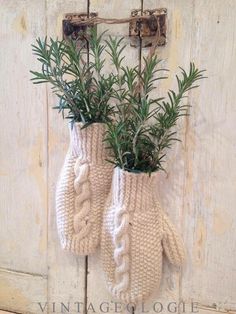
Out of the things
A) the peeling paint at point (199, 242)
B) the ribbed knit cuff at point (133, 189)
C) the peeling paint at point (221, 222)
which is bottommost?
the peeling paint at point (199, 242)

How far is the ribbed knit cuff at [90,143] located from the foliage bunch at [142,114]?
0.02 meters

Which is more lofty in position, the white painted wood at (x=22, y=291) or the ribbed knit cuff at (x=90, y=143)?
the ribbed knit cuff at (x=90, y=143)

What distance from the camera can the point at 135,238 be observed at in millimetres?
644

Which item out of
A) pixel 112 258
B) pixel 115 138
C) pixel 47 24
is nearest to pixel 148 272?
pixel 112 258

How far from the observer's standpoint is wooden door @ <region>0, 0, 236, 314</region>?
2.08 ft

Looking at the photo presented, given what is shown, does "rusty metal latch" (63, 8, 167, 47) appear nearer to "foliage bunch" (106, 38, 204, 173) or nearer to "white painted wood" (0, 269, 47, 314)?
"foliage bunch" (106, 38, 204, 173)

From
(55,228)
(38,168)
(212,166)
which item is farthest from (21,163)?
(212,166)

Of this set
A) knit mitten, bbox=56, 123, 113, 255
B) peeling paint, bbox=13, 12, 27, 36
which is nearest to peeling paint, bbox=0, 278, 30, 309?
knit mitten, bbox=56, 123, 113, 255

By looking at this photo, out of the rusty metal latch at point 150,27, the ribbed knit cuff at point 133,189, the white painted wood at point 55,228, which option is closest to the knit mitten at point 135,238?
the ribbed knit cuff at point 133,189

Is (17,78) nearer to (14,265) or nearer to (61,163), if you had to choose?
(61,163)

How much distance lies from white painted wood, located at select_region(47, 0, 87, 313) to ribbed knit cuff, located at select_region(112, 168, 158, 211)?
0.15 m

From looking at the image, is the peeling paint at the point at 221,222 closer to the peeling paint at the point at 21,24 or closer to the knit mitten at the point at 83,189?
the knit mitten at the point at 83,189

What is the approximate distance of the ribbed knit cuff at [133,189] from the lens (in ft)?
2.02

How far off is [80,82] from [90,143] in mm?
101
